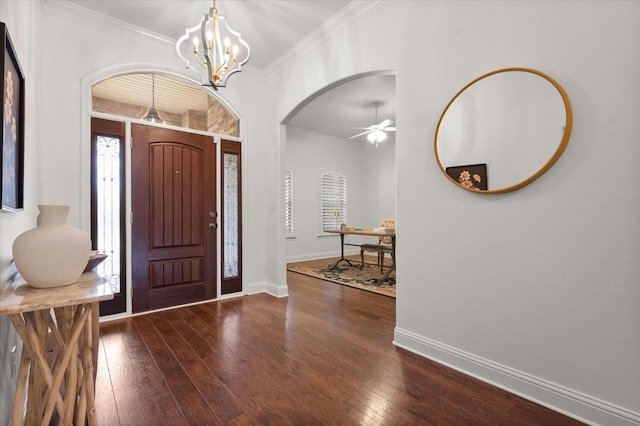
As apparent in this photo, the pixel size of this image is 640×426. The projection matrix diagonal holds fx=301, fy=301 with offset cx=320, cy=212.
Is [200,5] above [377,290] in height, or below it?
above

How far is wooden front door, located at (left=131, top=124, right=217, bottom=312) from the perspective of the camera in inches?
130

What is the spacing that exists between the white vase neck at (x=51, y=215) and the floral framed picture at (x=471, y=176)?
2262mm

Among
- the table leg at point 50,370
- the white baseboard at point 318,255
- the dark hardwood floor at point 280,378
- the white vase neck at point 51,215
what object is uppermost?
the white vase neck at point 51,215

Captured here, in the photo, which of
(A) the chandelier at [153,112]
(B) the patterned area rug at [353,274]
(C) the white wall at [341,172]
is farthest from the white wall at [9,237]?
(C) the white wall at [341,172]

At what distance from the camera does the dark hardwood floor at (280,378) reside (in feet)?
5.39

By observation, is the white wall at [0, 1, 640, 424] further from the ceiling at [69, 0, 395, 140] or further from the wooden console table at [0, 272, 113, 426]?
the wooden console table at [0, 272, 113, 426]

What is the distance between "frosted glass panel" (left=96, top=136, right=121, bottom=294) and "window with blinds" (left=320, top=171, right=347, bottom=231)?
15.6ft

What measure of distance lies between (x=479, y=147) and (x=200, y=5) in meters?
2.82

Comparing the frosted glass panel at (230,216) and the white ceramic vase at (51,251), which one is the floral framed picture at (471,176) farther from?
the frosted glass panel at (230,216)

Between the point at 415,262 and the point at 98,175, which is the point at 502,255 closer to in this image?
the point at 415,262

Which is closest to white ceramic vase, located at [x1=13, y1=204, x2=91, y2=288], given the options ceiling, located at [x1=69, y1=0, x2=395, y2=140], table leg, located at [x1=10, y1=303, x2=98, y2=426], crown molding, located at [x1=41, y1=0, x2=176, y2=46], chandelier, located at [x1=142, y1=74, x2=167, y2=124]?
table leg, located at [x1=10, y1=303, x2=98, y2=426]

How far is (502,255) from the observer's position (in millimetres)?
1928

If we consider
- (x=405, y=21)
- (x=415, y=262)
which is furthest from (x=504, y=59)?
(x=415, y=262)

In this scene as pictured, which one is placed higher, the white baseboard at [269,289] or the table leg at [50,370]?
the table leg at [50,370]
